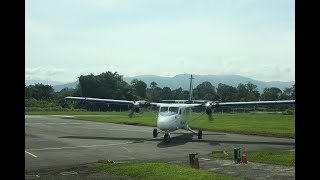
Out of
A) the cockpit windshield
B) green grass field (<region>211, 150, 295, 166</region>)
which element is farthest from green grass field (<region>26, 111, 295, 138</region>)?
the cockpit windshield

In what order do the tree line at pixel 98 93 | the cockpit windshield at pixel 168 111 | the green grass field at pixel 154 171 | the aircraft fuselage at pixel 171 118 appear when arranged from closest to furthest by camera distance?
the green grass field at pixel 154 171 < the aircraft fuselage at pixel 171 118 < the cockpit windshield at pixel 168 111 < the tree line at pixel 98 93

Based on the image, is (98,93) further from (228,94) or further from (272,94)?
(272,94)

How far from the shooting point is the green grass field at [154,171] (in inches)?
A: 504

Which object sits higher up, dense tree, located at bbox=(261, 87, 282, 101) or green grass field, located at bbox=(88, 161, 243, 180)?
dense tree, located at bbox=(261, 87, 282, 101)

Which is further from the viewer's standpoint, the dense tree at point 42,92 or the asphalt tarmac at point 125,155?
the dense tree at point 42,92

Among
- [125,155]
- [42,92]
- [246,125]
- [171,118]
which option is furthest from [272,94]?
[125,155]

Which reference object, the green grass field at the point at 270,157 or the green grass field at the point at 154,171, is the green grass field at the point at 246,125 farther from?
the green grass field at the point at 154,171

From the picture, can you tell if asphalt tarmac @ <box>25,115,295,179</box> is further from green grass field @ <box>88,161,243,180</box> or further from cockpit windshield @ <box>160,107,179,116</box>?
cockpit windshield @ <box>160,107,179,116</box>

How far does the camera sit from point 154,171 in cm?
1413

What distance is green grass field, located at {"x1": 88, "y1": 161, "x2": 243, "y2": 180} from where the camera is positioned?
1279cm

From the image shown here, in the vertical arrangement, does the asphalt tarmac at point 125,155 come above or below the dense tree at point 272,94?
below

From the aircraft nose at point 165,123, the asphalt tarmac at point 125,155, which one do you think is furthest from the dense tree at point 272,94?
the asphalt tarmac at point 125,155
